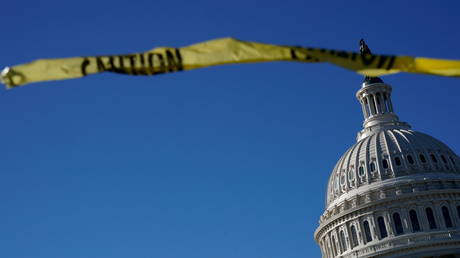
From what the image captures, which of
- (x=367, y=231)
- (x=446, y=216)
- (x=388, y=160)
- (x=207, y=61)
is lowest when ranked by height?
(x=207, y=61)

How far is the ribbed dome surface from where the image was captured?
310 ft

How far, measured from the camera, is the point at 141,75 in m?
9.98

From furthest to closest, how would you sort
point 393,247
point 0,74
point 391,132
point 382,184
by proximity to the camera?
→ 1. point 391,132
2. point 382,184
3. point 393,247
4. point 0,74

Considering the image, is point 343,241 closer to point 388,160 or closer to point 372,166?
point 372,166

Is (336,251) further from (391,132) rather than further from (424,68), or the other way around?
(424,68)

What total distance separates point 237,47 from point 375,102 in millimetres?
99299

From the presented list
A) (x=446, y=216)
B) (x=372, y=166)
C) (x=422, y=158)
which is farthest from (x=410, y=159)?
(x=446, y=216)

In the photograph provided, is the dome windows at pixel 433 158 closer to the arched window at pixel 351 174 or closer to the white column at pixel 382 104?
the arched window at pixel 351 174

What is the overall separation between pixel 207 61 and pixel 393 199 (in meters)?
83.1

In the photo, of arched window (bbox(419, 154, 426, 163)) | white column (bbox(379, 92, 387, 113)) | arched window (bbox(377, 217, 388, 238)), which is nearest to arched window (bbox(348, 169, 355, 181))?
arched window (bbox(377, 217, 388, 238))

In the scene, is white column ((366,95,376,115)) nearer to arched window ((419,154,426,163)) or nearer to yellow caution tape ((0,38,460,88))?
arched window ((419,154,426,163))

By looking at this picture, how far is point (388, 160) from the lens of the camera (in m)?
95.1

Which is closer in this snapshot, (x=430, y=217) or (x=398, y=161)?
(x=430, y=217)

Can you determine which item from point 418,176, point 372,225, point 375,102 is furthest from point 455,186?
point 375,102
